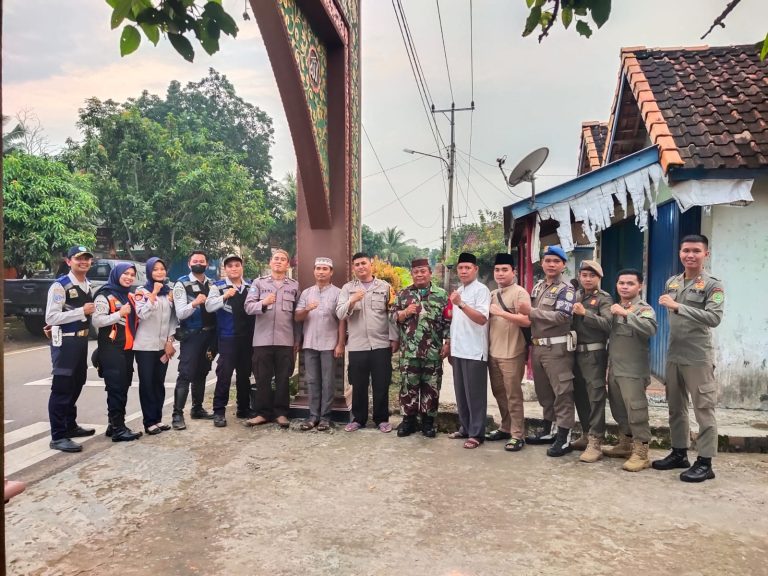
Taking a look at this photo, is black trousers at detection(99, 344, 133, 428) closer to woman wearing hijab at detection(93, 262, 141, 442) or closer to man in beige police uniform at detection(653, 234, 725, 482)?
woman wearing hijab at detection(93, 262, 141, 442)

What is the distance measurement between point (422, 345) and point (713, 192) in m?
3.12

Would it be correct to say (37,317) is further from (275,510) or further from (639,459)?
(639,459)

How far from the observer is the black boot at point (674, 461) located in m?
4.14

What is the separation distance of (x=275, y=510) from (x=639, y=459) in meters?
2.65

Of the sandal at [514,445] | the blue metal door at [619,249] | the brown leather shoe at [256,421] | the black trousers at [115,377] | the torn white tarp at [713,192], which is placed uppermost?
the torn white tarp at [713,192]

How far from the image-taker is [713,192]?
17.5ft

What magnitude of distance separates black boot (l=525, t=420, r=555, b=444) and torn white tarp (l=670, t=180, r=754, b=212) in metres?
2.39

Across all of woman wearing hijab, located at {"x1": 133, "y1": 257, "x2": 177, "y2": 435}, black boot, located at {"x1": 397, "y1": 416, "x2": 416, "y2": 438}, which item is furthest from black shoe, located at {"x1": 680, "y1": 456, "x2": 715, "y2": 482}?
woman wearing hijab, located at {"x1": 133, "y1": 257, "x2": 177, "y2": 435}

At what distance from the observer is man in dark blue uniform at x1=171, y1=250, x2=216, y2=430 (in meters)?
5.14

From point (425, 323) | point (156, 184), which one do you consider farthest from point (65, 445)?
point (156, 184)

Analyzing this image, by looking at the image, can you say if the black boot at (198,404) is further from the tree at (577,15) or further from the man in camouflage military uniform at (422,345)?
the tree at (577,15)

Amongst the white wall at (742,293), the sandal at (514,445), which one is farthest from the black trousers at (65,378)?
the white wall at (742,293)

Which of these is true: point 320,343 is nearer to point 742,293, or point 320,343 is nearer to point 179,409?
point 179,409

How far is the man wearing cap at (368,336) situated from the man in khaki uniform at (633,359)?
6.33ft
